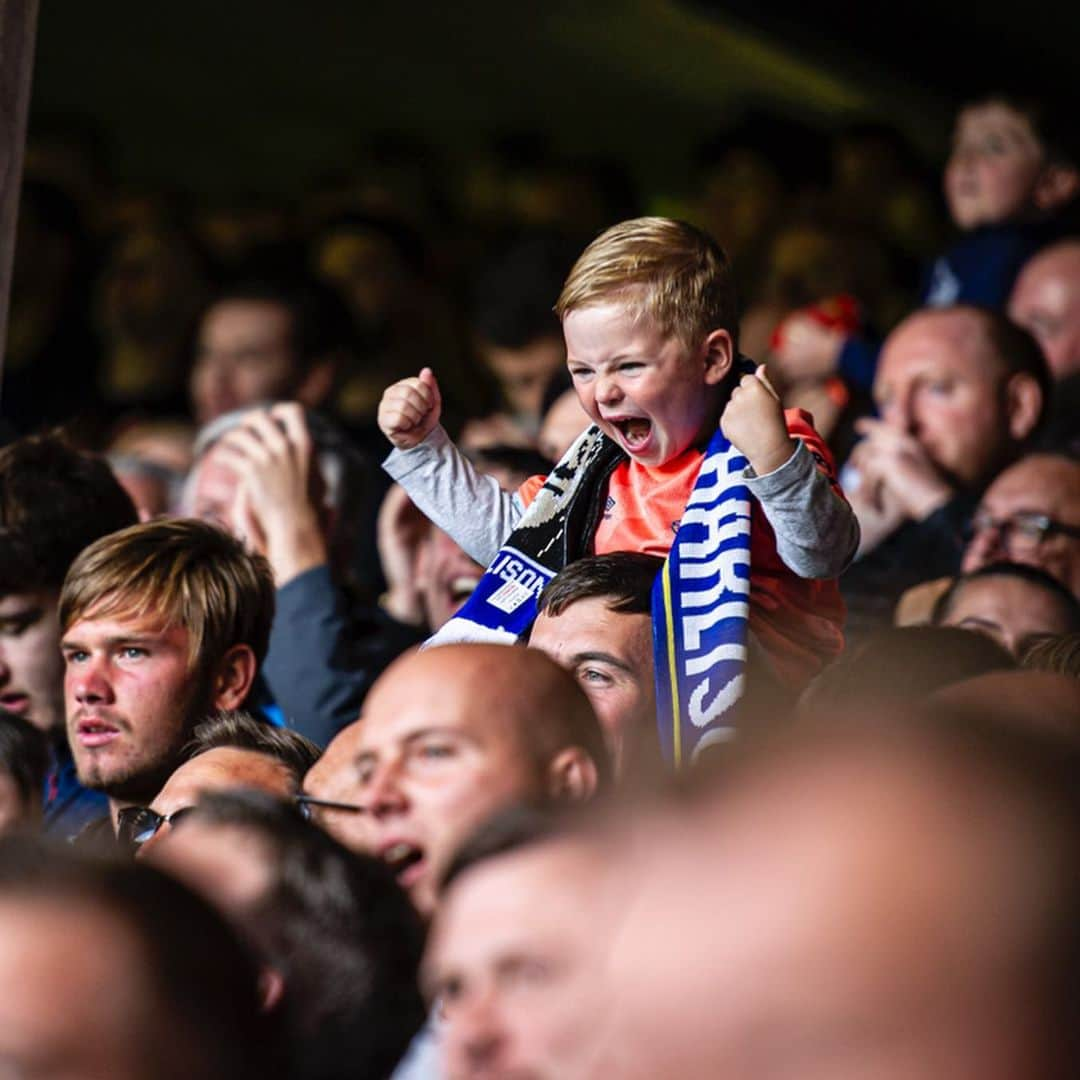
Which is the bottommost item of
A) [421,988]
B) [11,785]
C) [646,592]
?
[11,785]

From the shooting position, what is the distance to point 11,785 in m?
2.92

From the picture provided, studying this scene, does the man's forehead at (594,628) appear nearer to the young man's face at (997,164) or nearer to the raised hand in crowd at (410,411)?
the raised hand in crowd at (410,411)

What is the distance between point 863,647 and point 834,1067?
68.7 inches

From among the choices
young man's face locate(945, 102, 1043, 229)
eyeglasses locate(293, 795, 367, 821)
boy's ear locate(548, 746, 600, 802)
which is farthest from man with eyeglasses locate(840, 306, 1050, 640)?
boy's ear locate(548, 746, 600, 802)

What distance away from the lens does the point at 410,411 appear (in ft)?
9.75

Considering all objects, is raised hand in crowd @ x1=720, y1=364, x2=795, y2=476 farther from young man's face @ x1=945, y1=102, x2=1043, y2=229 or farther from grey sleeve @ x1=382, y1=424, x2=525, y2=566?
young man's face @ x1=945, y1=102, x2=1043, y2=229

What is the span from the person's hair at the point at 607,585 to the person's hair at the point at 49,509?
1.29 metres

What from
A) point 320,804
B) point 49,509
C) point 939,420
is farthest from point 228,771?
point 939,420

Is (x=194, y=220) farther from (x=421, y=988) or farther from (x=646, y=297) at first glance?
(x=421, y=988)

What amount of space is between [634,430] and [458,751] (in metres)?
0.84

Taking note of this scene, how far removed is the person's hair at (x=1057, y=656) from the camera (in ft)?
9.36

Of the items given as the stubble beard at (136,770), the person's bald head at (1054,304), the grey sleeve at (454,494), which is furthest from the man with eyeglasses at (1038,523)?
the stubble beard at (136,770)

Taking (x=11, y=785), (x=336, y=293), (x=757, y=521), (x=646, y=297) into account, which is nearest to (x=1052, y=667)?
(x=757, y=521)

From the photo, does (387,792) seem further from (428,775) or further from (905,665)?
(905,665)
